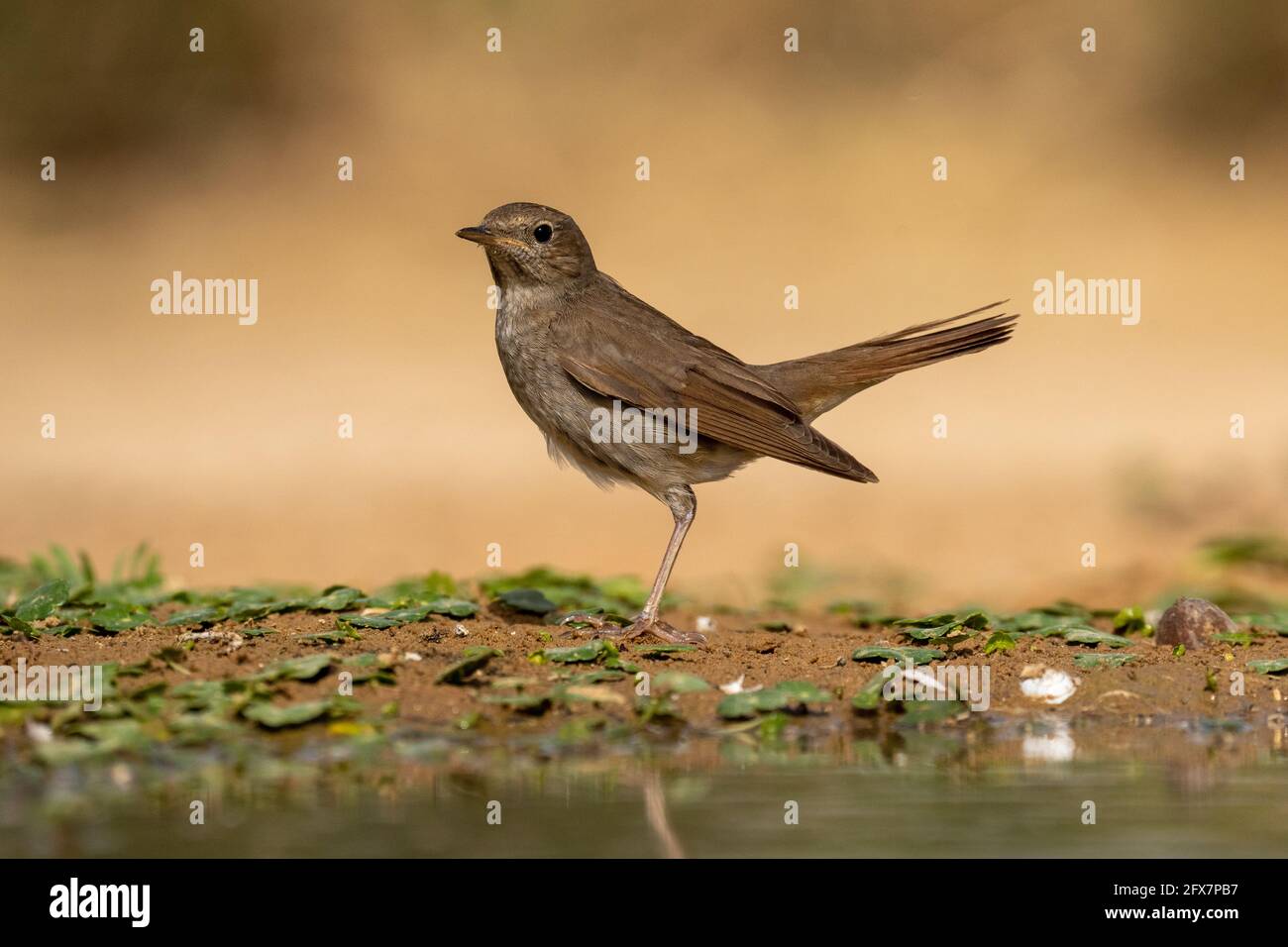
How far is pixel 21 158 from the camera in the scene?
740 inches

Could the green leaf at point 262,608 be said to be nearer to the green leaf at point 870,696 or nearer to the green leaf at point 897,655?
the green leaf at point 897,655

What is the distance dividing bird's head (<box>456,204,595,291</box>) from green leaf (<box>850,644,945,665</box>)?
2.54m

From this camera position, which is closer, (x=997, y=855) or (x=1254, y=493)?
(x=997, y=855)

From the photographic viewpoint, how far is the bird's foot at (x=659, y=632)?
756 cm

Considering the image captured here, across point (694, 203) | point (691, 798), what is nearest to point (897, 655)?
point (691, 798)

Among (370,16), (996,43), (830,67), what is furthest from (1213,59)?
(370,16)

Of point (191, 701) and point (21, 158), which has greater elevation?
point (21, 158)

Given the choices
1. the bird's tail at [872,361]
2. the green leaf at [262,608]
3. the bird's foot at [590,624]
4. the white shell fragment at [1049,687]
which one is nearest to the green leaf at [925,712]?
the white shell fragment at [1049,687]

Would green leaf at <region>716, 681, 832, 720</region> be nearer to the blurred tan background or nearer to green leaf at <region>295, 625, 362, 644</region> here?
green leaf at <region>295, 625, 362, 644</region>

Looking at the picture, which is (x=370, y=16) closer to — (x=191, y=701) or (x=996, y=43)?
(x=996, y=43)

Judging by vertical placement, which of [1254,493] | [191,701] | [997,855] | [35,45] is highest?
[35,45]

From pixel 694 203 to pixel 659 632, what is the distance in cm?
1244

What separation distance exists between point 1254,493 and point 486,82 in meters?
10.4

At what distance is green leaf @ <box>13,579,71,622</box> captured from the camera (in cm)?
742
